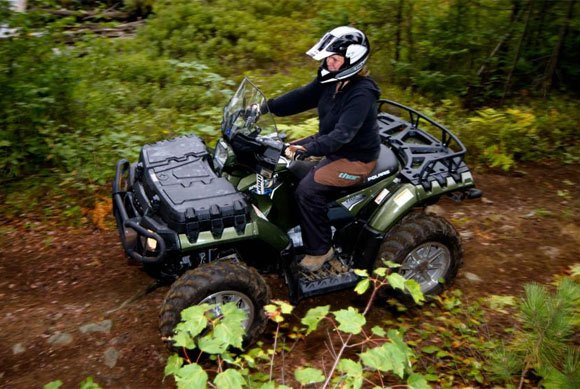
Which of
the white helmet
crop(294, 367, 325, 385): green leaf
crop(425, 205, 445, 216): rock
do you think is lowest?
crop(425, 205, 445, 216): rock

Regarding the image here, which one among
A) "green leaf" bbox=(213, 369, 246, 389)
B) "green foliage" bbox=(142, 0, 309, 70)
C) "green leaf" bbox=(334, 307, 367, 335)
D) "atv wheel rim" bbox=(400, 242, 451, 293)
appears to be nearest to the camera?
"green leaf" bbox=(213, 369, 246, 389)

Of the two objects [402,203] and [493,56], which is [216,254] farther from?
[493,56]

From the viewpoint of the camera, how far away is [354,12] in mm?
9906

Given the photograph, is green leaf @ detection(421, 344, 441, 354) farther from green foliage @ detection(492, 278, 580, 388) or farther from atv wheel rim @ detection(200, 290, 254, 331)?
atv wheel rim @ detection(200, 290, 254, 331)

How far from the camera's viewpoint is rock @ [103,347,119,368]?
464 cm

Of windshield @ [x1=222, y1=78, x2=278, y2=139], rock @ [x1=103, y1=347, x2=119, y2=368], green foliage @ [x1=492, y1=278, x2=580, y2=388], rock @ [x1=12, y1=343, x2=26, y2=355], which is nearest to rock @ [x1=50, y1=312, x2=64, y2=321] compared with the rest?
rock @ [x1=12, y1=343, x2=26, y2=355]

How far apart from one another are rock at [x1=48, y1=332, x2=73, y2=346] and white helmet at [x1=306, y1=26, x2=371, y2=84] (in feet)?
10.5

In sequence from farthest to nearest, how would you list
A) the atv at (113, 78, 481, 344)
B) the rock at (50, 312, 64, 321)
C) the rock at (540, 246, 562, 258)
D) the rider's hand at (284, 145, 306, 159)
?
1. the rock at (540, 246, 562, 258)
2. the rock at (50, 312, 64, 321)
3. the rider's hand at (284, 145, 306, 159)
4. the atv at (113, 78, 481, 344)

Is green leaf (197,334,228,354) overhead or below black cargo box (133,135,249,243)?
overhead

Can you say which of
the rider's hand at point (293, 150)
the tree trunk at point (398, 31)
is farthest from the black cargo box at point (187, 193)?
the tree trunk at point (398, 31)

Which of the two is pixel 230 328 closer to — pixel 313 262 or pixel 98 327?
pixel 313 262

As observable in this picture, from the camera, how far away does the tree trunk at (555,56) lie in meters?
8.87

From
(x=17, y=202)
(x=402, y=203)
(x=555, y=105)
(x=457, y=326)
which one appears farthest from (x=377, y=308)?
(x=555, y=105)

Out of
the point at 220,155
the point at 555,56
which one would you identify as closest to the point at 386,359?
the point at 220,155
